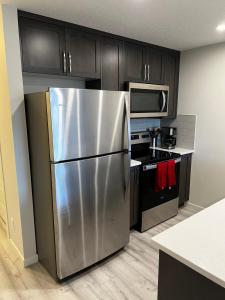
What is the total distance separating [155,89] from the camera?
9.64 ft

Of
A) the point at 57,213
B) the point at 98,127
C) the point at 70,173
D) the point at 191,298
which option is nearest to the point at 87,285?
the point at 57,213

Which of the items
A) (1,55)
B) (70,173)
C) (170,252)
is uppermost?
(1,55)

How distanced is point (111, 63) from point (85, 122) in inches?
39.3

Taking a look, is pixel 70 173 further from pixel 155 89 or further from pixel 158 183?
pixel 155 89

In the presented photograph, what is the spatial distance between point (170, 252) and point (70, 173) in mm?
1055

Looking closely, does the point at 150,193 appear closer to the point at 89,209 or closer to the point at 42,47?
the point at 89,209

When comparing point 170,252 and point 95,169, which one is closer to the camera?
point 170,252

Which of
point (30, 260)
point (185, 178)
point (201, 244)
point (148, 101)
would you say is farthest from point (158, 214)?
point (201, 244)

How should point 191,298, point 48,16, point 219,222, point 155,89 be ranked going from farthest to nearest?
point 155,89, point 48,16, point 219,222, point 191,298

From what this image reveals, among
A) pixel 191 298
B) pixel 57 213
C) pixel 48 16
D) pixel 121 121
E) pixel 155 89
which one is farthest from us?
pixel 155 89

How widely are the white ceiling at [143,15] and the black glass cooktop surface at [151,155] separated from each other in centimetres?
143

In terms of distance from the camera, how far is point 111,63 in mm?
2465

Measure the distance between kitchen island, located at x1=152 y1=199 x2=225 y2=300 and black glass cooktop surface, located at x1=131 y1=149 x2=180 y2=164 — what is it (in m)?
1.47

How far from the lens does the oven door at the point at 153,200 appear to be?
8.65ft
